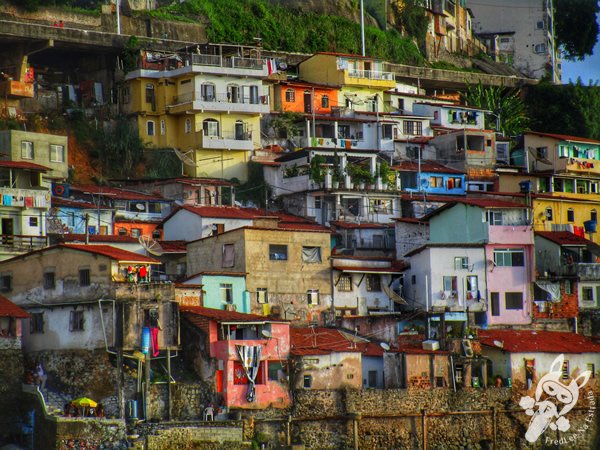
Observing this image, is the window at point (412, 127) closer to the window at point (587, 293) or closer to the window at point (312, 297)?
the window at point (587, 293)

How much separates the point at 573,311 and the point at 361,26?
35.7 meters

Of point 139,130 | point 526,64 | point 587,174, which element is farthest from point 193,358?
point 526,64

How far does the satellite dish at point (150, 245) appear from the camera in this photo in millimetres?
65375

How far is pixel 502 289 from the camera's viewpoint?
69.6 m

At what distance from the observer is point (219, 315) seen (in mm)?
57719

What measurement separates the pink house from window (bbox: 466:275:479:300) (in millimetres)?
12545

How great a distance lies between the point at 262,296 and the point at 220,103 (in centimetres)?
2038

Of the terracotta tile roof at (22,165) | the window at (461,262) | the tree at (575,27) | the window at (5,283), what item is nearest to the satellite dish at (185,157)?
the terracotta tile roof at (22,165)

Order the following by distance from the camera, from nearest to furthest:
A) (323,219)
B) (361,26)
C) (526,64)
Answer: (323,219)
(361,26)
(526,64)

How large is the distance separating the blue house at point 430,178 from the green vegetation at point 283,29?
51.0ft

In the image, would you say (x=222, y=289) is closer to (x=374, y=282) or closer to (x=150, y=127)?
(x=374, y=282)

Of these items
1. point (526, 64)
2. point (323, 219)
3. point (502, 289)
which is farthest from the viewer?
point (526, 64)

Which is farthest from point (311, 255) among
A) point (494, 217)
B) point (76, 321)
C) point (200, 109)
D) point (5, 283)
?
point (200, 109)

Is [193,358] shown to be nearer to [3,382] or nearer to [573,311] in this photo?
[3,382]
